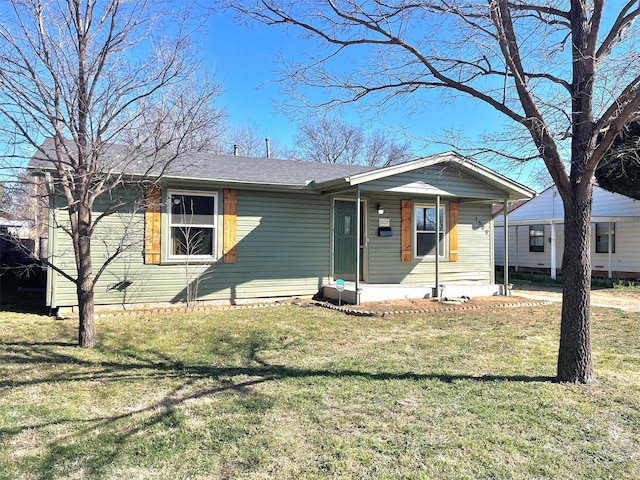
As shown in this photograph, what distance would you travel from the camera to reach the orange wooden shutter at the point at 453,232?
11.2m

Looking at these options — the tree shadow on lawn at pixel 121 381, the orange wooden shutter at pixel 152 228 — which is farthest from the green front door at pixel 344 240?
the tree shadow on lawn at pixel 121 381

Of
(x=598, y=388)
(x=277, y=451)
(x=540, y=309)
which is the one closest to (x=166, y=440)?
(x=277, y=451)

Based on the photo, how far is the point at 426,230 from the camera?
1104 cm

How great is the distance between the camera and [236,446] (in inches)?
115

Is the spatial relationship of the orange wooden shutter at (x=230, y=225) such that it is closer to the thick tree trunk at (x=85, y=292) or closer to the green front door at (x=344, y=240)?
the green front door at (x=344, y=240)

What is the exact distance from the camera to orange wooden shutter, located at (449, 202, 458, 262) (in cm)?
1117

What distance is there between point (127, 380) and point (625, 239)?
16.4m

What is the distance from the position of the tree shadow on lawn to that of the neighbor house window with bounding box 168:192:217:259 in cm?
337

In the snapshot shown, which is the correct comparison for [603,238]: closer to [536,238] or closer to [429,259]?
[536,238]

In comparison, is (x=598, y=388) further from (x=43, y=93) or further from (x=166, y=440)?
(x=43, y=93)

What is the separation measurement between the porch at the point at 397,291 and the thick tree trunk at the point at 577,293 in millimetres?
4924

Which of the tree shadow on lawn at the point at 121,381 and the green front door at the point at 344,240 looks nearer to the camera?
the tree shadow on lawn at the point at 121,381

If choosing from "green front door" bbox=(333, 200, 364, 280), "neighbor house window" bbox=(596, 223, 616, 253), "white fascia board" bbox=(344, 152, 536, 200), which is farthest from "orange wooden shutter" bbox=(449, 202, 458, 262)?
"neighbor house window" bbox=(596, 223, 616, 253)

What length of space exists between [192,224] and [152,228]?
760 millimetres
